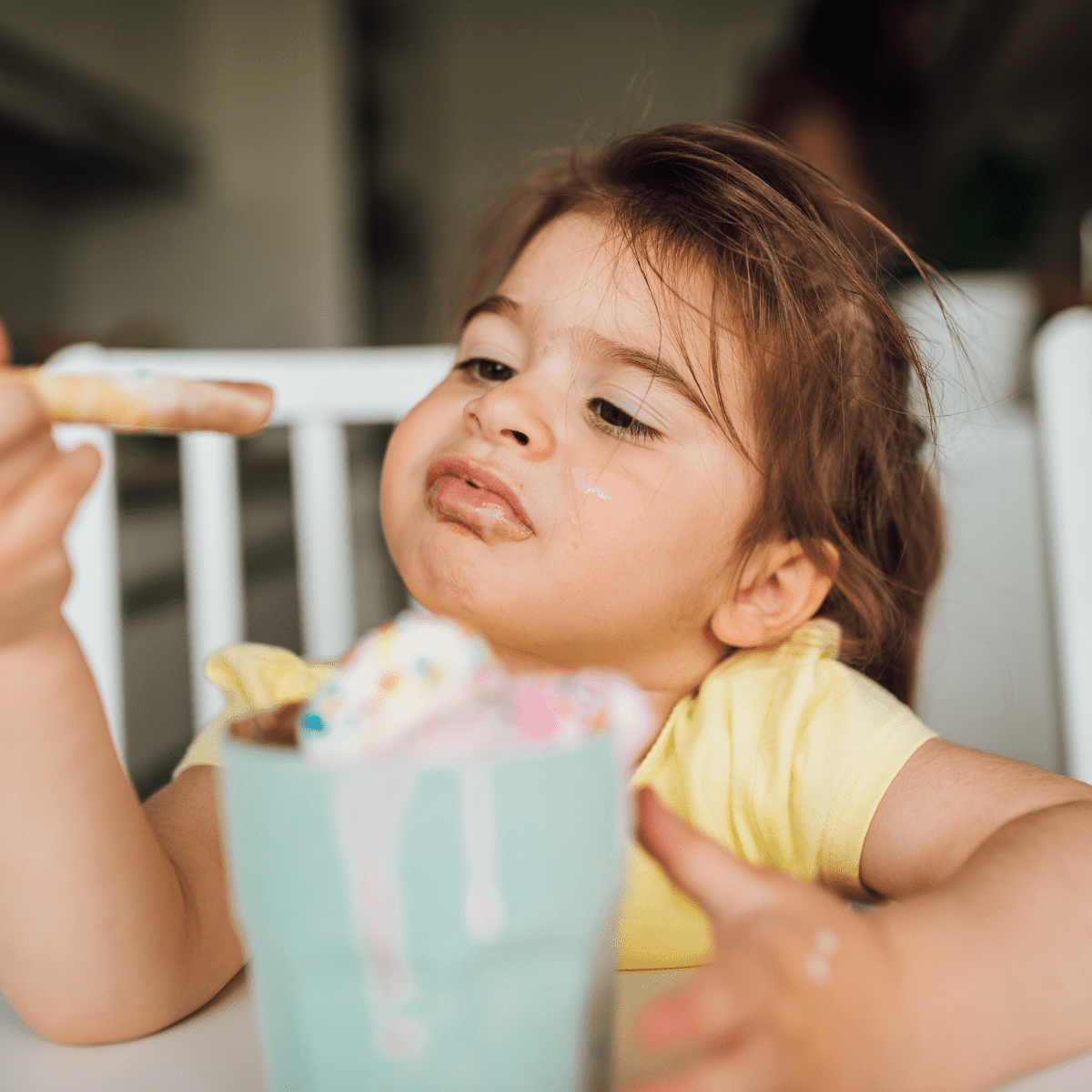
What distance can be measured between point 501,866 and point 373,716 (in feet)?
0.23

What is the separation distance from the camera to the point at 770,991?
26 cm

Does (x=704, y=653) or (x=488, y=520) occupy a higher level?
(x=488, y=520)

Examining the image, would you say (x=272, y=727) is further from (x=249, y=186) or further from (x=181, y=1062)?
(x=249, y=186)

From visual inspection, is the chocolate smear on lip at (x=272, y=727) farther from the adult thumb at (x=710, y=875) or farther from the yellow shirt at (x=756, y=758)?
the yellow shirt at (x=756, y=758)

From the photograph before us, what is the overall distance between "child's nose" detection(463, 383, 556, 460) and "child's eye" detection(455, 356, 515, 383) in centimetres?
8

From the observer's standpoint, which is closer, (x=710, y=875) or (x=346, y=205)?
(x=710, y=875)

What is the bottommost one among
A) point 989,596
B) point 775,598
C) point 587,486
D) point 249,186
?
point 989,596

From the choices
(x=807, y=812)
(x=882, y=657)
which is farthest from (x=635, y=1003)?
(x=882, y=657)

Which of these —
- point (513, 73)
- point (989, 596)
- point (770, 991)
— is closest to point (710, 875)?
point (770, 991)

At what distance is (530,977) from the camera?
0.25 m

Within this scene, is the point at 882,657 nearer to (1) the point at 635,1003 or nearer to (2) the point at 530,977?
(1) the point at 635,1003

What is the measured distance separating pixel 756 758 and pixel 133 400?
43cm

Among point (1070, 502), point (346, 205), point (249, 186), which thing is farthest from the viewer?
point (346, 205)

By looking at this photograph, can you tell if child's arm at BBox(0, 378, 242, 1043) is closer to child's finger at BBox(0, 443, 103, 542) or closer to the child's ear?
child's finger at BBox(0, 443, 103, 542)
